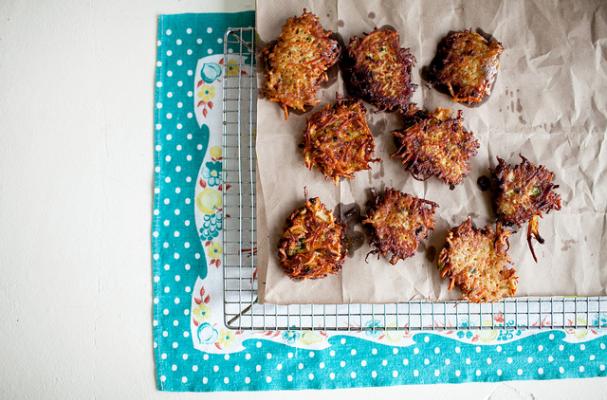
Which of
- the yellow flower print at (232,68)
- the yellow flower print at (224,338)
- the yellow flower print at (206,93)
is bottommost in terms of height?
the yellow flower print at (224,338)

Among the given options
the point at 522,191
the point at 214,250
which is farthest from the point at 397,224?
the point at 214,250

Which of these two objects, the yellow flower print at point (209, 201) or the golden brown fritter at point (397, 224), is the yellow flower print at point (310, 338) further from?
the yellow flower print at point (209, 201)

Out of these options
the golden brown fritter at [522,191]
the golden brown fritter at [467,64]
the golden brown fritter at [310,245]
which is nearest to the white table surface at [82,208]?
the golden brown fritter at [310,245]

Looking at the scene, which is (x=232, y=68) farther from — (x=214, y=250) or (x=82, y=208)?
(x=82, y=208)

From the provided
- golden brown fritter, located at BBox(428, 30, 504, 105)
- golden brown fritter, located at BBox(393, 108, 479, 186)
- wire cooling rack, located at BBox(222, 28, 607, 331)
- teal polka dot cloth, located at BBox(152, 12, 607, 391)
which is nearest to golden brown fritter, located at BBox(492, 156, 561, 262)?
golden brown fritter, located at BBox(393, 108, 479, 186)

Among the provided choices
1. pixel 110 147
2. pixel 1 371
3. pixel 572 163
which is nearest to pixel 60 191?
pixel 110 147

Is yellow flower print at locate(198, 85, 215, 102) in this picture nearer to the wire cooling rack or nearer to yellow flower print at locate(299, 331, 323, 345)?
the wire cooling rack
